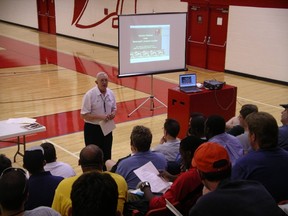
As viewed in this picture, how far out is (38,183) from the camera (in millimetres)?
3357

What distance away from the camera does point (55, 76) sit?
12109 millimetres

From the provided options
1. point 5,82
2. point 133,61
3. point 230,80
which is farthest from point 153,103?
point 5,82

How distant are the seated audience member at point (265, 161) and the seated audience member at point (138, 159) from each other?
38.6 inches

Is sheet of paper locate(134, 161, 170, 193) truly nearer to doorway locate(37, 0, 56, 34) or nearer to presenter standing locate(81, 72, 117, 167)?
presenter standing locate(81, 72, 117, 167)

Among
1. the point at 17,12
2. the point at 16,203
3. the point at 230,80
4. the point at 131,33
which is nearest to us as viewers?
the point at 16,203

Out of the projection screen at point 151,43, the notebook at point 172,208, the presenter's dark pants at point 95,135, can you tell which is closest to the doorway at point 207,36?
the projection screen at point 151,43

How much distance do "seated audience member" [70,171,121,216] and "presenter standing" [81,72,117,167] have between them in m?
3.92

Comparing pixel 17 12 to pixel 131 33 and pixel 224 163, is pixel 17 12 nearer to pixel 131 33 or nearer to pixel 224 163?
pixel 131 33

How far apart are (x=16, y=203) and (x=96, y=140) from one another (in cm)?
350

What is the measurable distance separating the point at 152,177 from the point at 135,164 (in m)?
0.23

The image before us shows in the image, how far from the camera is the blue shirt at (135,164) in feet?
12.0

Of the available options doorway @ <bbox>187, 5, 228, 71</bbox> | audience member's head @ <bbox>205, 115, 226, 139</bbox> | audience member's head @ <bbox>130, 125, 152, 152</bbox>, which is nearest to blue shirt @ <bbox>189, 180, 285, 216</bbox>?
audience member's head @ <bbox>130, 125, 152, 152</bbox>

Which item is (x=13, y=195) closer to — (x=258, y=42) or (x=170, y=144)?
(x=170, y=144)

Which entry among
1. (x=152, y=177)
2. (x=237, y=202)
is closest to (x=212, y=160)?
(x=237, y=202)
